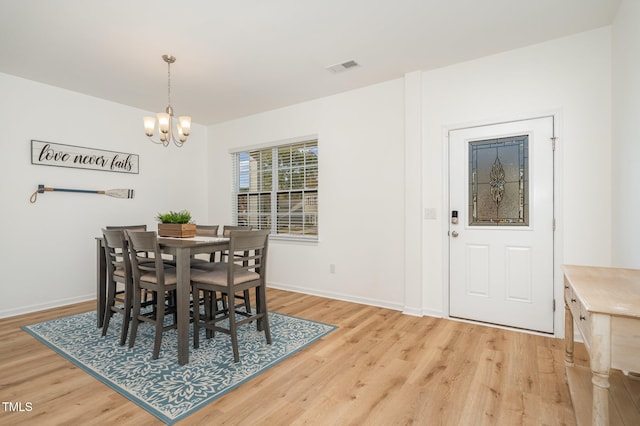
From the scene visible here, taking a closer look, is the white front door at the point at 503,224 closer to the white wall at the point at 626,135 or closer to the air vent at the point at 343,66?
the white wall at the point at 626,135

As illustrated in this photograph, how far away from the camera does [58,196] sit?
158 inches

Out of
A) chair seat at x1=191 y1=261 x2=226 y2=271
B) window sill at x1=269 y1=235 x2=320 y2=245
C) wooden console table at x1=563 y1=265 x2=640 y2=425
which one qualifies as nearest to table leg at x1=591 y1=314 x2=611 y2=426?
wooden console table at x1=563 y1=265 x2=640 y2=425

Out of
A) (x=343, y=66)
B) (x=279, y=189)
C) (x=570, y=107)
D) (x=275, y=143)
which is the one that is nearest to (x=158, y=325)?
(x=279, y=189)

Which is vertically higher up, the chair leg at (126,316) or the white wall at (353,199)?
the white wall at (353,199)

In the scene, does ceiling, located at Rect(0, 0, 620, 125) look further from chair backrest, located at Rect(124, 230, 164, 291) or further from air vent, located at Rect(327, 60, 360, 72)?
chair backrest, located at Rect(124, 230, 164, 291)

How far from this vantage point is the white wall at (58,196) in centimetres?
365

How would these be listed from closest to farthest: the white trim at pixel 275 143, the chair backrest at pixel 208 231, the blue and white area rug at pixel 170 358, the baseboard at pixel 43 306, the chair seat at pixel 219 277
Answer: the blue and white area rug at pixel 170 358 < the chair seat at pixel 219 277 < the baseboard at pixel 43 306 < the chair backrest at pixel 208 231 < the white trim at pixel 275 143

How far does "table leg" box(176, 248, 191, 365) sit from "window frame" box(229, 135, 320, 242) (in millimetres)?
2272

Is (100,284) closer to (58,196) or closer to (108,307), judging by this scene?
(108,307)

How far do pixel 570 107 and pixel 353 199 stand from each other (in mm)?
2305

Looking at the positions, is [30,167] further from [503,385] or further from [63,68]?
[503,385]

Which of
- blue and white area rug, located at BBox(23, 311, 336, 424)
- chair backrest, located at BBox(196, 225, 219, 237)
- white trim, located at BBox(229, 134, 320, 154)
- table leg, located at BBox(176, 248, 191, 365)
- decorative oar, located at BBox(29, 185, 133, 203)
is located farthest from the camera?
white trim, located at BBox(229, 134, 320, 154)

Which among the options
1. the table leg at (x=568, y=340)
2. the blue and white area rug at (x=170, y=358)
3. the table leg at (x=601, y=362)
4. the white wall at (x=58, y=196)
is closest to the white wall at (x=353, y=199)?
the blue and white area rug at (x=170, y=358)

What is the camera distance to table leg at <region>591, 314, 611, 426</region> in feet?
3.99
